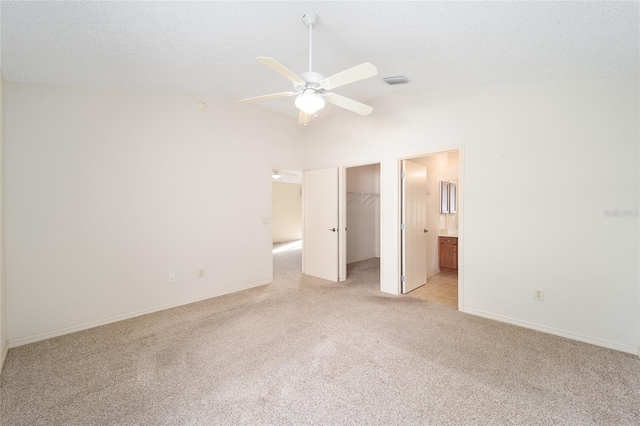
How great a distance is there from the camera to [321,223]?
15.3 feet

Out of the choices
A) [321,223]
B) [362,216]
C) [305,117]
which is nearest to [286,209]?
[362,216]

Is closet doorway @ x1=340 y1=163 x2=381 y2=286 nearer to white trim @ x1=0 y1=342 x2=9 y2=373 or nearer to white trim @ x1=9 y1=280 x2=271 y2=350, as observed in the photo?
white trim @ x1=9 y1=280 x2=271 y2=350

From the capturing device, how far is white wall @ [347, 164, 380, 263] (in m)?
6.10

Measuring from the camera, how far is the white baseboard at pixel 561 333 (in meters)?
2.30

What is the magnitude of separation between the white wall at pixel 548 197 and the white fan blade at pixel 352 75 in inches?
74.1

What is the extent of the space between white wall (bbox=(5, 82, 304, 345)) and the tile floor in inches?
101

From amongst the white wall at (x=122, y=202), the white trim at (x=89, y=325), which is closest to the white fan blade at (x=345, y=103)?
the white wall at (x=122, y=202)

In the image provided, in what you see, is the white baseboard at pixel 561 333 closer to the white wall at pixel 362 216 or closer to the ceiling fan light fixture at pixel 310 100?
the ceiling fan light fixture at pixel 310 100

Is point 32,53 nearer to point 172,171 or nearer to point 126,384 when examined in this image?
point 172,171

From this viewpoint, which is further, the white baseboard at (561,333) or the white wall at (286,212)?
the white wall at (286,212)

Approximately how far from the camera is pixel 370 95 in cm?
Answer: 378

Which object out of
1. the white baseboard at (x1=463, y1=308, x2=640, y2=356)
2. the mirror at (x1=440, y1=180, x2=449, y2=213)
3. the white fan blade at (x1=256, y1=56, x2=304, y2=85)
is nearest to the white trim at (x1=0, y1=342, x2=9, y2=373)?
the white fan blade at (x1=256, y1=56, x2=304, y2=85)

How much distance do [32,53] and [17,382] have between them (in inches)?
102

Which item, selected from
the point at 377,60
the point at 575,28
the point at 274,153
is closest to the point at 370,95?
the point at 377,60
